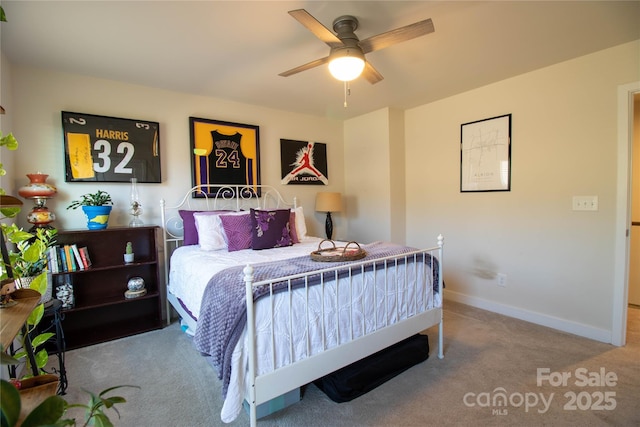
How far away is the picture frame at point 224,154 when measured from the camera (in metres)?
3.19

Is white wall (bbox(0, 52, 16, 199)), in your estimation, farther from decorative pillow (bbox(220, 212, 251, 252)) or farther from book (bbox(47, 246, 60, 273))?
decorative pillow (bbox(220, 212, 251, 252))

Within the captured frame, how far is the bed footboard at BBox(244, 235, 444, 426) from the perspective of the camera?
4.81 feet

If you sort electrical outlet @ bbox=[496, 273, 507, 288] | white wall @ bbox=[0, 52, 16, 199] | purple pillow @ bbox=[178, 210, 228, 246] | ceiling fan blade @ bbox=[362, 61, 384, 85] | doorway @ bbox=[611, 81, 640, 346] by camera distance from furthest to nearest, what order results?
electrical outlet @ bbox=[496, 273, 507, 288] < purple pillow @ bbox=[178, 210, 228, 246] < doorway @ bbox=[611, 81, 640, 346] < white wall @ bbox=[0, 52, 16, 199] < ceiling fan blade @ bbox=[362, 61, 384, 85]

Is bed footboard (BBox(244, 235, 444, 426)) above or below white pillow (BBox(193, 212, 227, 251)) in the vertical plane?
below

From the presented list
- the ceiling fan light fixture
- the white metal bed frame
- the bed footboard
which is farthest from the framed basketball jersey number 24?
Result: the bed footboard

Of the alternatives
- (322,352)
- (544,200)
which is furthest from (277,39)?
(544,200)

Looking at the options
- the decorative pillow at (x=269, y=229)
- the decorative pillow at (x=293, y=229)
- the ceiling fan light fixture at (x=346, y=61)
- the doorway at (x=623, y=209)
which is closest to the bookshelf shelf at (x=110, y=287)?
the decorative pillow at (x=269, y=229)

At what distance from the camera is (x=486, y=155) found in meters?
3.10

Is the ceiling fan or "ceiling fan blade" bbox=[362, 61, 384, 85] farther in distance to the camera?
"ceiling fan blade" bbox=[362, 61, 384, 85]

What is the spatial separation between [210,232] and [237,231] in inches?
9.5

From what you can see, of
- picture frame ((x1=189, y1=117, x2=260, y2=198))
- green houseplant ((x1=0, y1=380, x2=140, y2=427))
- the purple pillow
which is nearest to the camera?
green houseplant ((x1=0, y1=380, x2=140, y2=427))

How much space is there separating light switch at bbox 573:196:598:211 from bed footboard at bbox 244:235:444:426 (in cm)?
135

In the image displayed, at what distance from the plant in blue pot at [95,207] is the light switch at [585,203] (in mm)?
3938

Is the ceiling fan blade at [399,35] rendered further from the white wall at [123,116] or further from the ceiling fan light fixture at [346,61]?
the white wall at [123,116]
